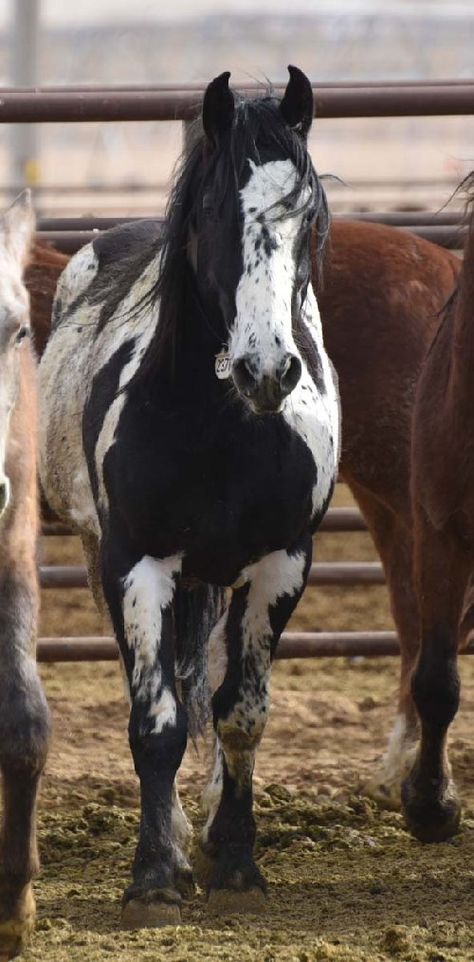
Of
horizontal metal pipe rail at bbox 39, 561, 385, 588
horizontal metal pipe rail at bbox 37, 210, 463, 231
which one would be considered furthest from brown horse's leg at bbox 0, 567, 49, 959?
horizontal metal pipe rail at bbox 37, 210, 463, 231

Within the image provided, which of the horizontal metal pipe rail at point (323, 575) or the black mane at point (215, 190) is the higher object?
the black mane at point (215, 190)

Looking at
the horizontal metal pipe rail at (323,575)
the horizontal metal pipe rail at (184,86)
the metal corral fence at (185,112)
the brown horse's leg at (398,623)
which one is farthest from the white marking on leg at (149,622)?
the horizontal metal pipe rail at (184,86)

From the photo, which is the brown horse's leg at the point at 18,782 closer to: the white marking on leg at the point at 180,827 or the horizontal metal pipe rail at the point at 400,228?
Result: the white marking on leg at the point at 180,827

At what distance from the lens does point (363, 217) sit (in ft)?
20.2

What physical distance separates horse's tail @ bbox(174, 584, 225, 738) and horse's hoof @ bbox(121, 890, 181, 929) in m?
0.95

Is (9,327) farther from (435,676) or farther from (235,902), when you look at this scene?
(435,676)

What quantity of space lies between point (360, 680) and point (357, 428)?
1832mm

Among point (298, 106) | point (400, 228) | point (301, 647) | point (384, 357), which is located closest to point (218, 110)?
point (298, 106)

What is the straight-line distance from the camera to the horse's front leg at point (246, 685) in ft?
12.4

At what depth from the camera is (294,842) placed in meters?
4.36

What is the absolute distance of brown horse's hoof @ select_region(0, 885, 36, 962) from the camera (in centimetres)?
318

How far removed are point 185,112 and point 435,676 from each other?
7.16ft

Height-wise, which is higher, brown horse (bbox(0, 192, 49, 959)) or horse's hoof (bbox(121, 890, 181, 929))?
brown horse (bbox(0, 192, 49, 959))

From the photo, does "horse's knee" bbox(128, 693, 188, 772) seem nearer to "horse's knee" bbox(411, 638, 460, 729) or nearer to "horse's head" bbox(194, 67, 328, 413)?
"horse's head" bbox(194, 67, 328, 413)
